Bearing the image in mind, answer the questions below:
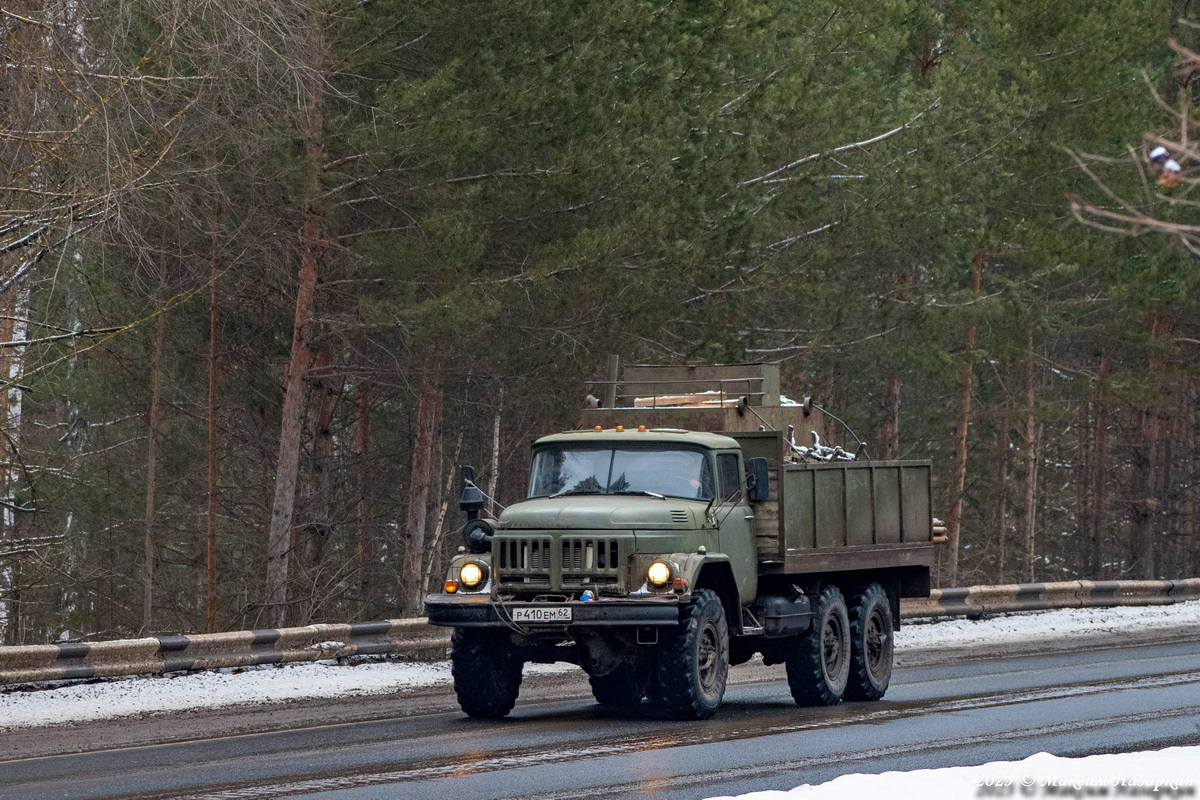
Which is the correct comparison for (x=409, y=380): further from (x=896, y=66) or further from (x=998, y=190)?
(x=896, y=66)

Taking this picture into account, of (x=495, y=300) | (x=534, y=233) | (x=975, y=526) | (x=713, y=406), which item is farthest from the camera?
(x=975, y=526)

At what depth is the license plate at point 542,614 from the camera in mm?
13500

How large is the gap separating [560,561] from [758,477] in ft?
6.89

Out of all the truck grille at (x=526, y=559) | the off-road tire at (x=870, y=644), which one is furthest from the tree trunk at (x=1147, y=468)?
the truck grille at (x=526, y=559)

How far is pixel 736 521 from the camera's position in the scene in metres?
15.0

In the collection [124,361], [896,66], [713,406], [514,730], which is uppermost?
[896,66]

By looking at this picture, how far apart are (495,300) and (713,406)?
542 cm

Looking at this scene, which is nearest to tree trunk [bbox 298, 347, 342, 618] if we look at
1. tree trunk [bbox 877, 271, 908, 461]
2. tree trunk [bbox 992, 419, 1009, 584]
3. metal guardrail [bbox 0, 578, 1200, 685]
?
metal guardrail [bbox 0, 578, 1200, 685]

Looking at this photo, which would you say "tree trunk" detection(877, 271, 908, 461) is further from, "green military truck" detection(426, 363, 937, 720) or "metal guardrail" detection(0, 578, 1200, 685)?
"green military truck" detection(426, 363, 937, 720)

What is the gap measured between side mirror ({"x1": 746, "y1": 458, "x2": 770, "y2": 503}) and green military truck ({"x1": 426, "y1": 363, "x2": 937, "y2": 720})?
0.09 ft

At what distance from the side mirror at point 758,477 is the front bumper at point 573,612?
174 centimetres

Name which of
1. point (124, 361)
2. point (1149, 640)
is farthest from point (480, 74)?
point (1149, 640)

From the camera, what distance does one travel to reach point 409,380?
83.8 feet

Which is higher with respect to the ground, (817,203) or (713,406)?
(817,203)
